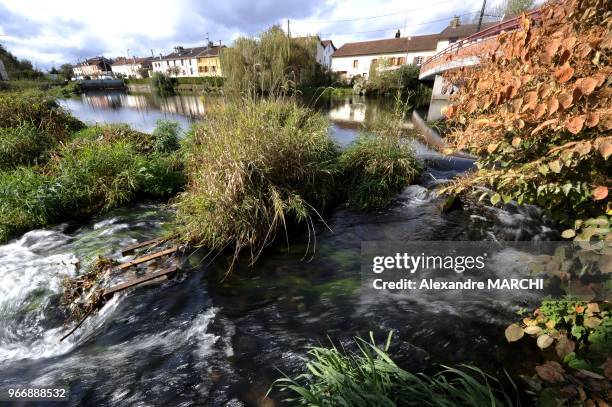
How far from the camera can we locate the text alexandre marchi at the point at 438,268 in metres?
2.84

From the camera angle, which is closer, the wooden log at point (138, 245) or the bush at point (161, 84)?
the wooden log at point (138, 245)

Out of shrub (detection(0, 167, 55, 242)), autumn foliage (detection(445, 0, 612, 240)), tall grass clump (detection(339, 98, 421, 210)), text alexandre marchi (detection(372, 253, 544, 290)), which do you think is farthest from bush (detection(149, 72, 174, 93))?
autumn foliage (detection(445, 0, 612, 240))

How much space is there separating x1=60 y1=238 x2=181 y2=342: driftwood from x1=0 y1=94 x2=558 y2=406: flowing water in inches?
4.2

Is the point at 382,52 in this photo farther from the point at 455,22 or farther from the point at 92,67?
the point at 92,67

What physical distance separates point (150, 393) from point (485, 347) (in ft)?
8.63

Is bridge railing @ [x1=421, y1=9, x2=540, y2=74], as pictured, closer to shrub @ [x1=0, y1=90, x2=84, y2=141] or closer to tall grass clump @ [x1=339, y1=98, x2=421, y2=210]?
tall grass clump @ [x1=339, y1=98, x2=421, y2=210]

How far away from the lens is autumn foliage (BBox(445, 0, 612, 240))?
52.7 inches

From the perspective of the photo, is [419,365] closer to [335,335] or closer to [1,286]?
[335,335]

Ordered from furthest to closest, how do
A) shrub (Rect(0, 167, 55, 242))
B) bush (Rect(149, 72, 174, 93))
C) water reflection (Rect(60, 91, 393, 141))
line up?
bush (Rect(149, 72, 174, 93)) < water reflection (Rect(60, 91, 393, 141)) < shrub (Rect(0, 167, 55, 242))

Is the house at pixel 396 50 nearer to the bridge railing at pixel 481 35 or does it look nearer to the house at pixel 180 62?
the bridge railing at pixel 481 35

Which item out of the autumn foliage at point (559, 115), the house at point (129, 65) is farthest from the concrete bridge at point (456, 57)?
the house at point (129, 65)

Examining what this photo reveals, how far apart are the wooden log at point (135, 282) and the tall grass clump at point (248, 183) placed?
1.90 ft

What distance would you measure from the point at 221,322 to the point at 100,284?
5.57 ft

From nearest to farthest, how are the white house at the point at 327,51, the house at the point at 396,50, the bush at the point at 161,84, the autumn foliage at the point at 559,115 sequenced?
the autumn foliage at the point at 559,115 → the house at the point at 396,50 → the bush at the point at 161,84 → the white house at the point at 327,51
